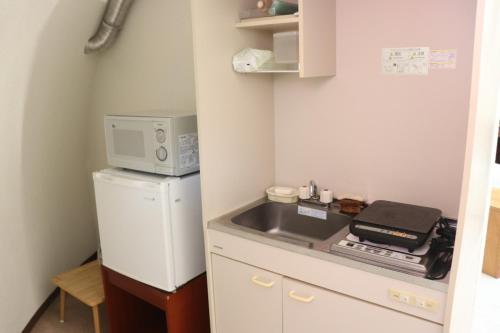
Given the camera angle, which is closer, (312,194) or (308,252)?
(308,252)

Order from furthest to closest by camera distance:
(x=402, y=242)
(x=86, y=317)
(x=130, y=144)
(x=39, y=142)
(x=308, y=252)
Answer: (x=86, y=317) → (x=39, y=142) → (x=130, y=144) → (x=308, y=252) → (x=402, y=242)

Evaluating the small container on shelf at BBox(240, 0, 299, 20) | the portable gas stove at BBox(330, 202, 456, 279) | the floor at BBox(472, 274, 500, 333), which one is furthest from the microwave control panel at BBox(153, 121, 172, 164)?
the floor at BBox(472, 274, 500, 333)

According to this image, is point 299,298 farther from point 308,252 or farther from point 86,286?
point 86,286

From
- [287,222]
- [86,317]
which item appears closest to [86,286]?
[86,317]

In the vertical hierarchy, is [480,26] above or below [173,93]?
above

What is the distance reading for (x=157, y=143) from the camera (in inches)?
78.6

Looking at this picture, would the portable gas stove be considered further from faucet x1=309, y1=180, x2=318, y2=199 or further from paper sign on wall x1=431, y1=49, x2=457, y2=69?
paper sign on wall x1=431, y1=49, x2=457, y2=69

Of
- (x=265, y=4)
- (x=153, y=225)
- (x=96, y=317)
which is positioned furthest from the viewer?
(x=96, y=317)

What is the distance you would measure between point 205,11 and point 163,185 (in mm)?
788

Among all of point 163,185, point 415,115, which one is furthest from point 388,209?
point 163,185

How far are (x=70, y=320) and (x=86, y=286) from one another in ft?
1.36

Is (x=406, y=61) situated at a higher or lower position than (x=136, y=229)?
higher

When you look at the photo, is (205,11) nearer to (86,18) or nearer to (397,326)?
(86,18)

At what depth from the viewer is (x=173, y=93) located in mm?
2707
